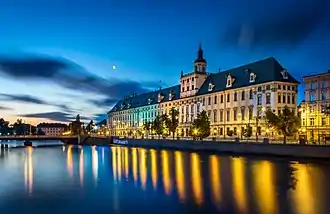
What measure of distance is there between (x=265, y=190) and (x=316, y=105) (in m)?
81.2

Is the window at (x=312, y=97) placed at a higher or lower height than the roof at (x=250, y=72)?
lower

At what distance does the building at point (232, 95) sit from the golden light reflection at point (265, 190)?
4834 centimetres

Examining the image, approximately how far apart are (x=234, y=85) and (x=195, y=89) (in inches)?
926

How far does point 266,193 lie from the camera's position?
28547mm

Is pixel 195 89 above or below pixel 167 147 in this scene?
above

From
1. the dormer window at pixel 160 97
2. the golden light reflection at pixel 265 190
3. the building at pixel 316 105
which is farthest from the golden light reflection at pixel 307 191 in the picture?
the dormer window at pixel 160 97

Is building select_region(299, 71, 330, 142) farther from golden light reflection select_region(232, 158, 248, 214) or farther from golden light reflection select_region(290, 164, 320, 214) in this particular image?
golden light reflection select_region(232, 158, 248, 214)

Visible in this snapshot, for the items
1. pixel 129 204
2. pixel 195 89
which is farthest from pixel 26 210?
pixel 195 89

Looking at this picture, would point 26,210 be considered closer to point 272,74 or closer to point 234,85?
point 272,74

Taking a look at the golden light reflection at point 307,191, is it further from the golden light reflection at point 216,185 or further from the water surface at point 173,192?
the golden light reflection at point 216,185

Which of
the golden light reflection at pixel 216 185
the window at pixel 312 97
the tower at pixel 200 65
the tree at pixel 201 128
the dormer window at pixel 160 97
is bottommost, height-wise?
the golden light reflection at pixel 216 185

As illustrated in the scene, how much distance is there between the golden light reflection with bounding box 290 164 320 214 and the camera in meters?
23.0

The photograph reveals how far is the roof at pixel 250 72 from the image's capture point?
95.4 metres

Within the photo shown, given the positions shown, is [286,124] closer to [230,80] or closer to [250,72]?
[250,72]
